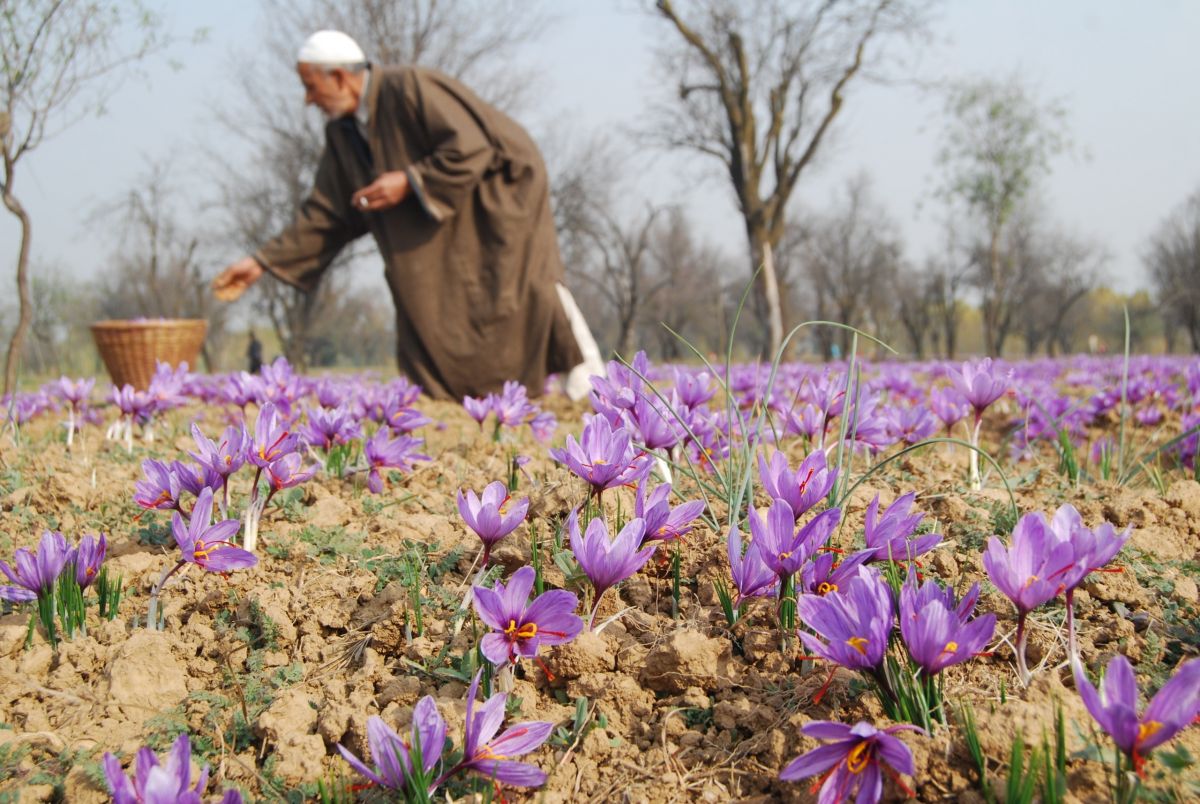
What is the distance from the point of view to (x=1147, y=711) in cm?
91

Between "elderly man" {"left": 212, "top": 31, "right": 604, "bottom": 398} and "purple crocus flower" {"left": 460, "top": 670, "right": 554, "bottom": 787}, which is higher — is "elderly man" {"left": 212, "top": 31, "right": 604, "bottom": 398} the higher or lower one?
the higher one

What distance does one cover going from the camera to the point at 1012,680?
131 centimetres

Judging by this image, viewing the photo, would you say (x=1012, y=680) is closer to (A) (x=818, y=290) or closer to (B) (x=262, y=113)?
(B) (x=262, y=113)

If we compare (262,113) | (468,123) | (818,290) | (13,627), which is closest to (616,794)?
(13,627)

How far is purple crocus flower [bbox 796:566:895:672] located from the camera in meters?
1.06

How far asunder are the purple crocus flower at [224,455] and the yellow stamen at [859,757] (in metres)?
1.27

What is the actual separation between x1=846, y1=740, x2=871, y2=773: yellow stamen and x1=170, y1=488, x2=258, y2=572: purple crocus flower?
1.06 meters

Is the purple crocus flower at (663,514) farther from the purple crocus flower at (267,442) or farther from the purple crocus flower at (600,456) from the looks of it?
the purple crocus flower at (267,442)

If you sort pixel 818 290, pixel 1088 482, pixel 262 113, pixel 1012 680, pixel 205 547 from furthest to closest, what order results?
1. pixel 818 290
2. pixel 262 113
3. pixel 1088 482
4. pixel 205 547
5. pixel 1012 680

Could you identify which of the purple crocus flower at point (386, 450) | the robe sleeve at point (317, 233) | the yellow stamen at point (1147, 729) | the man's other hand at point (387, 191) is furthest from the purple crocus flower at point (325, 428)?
the robe sleeve at point (317, 233)

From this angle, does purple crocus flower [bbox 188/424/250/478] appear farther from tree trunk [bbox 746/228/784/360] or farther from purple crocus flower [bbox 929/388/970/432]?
tree trunk [bbox 746/228/784/360]

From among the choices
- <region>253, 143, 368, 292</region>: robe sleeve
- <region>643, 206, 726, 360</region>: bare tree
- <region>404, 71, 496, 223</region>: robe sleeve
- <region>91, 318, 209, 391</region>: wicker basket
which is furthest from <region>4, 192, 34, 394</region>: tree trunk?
<region>643, 206, 726, 360</region>: bare tree

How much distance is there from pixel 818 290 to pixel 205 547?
56.1 m

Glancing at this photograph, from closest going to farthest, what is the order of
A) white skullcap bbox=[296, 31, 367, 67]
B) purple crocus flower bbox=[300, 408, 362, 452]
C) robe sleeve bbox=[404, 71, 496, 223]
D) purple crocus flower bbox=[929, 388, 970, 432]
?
purple crocus flower bbox=[300, 408, 362, 452] < purple crocus flower bbox=[929, 388, 970, 432] < white skullcap bbox=[296, 31, 367, 67] < robe sleeve bbox=[404, 71, 496, 223]
